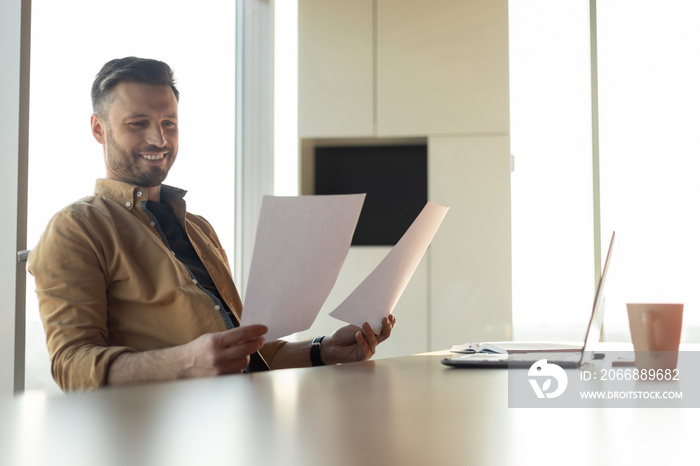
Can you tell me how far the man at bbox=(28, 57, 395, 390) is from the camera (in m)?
1.21

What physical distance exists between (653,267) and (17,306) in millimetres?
3072

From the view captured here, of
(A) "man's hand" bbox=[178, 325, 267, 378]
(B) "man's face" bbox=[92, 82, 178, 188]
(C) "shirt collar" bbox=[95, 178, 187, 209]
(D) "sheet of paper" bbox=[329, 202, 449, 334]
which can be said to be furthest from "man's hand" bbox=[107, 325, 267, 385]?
(B) "man's face" bbox=[92, 82, 178, 188]

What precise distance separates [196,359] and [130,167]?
2.36 feet

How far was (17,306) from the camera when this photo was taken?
212 cm

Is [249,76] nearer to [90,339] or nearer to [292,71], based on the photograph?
[292,71]

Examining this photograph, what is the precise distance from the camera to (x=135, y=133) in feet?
5.56

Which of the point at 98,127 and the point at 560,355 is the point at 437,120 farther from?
the point at 560,355

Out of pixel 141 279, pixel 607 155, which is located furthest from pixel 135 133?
pixel 607 155

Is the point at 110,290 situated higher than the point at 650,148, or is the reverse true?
the point at 650,148

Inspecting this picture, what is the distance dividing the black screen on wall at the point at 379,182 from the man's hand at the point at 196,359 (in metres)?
2.61

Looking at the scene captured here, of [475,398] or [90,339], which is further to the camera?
[90,339]

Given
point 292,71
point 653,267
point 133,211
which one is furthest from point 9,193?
point 653,267

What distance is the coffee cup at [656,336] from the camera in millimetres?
973

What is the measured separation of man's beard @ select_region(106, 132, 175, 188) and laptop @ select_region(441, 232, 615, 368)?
87cm
